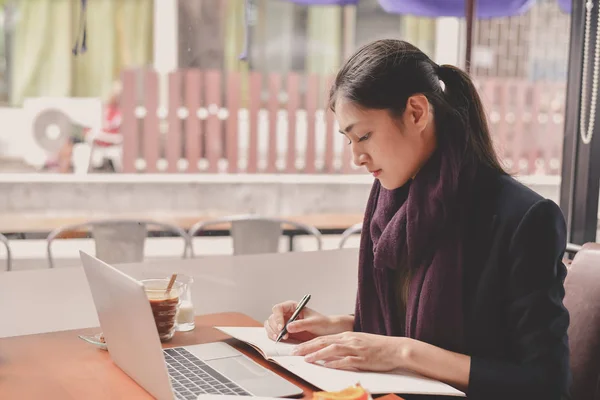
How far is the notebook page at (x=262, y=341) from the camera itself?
4.91ft

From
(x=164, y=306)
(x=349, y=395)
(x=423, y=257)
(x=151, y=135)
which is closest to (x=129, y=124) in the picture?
(x=151, y=135)

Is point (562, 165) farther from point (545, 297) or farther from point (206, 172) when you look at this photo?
point (545, 297)

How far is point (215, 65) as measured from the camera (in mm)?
2521

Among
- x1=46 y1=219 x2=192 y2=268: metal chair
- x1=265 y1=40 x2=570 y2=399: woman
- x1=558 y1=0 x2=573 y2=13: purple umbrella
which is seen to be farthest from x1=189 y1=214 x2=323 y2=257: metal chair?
x1=558 y1=0 x2=573 y2=13: purple umbrella

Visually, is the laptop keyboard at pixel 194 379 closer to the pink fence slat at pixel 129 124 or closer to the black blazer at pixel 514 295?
the black blazer at pixel 514 295

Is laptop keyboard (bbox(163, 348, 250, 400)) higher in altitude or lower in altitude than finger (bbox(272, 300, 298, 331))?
lower

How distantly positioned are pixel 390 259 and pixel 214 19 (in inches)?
47.3

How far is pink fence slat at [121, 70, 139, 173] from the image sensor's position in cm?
246

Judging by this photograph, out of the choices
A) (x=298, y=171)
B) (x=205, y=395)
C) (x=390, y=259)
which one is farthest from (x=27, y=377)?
(x=298, y=171)

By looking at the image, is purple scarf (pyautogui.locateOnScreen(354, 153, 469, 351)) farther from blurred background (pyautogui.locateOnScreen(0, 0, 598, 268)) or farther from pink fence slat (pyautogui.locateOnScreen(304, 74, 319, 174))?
pink fence slat (pyautogui.locateOnScreen(304, 74, 319, 174))

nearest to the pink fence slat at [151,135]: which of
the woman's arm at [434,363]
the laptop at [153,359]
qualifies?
the laptop at [153,359]

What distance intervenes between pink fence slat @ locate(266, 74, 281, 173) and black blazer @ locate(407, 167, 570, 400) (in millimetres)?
1259

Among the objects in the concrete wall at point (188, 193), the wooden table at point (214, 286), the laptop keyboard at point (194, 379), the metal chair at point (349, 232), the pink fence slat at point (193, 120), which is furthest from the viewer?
the metal chair at point (349, 232)

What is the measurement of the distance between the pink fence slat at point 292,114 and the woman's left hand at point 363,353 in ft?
4.84
